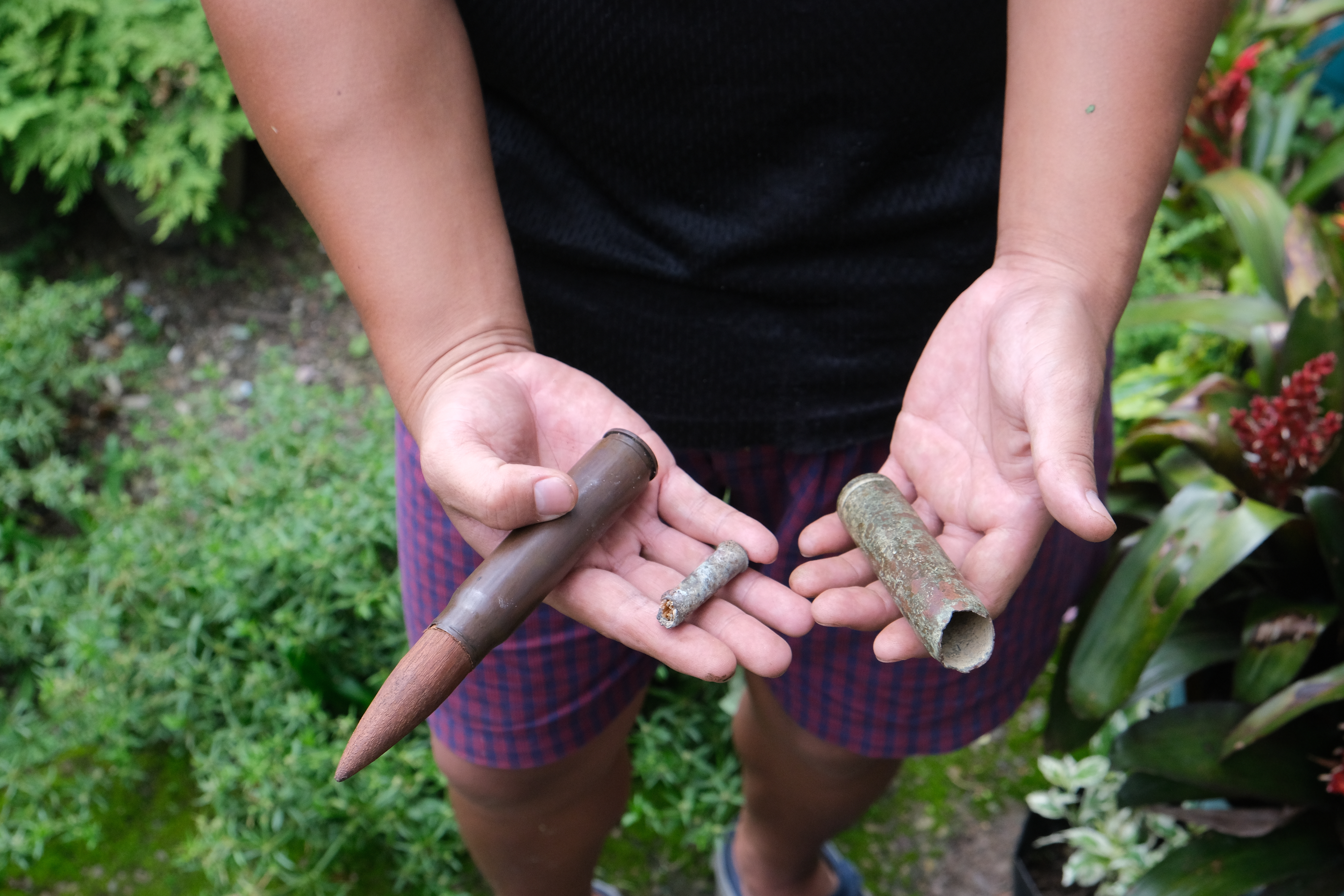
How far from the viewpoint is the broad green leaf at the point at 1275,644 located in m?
2.78

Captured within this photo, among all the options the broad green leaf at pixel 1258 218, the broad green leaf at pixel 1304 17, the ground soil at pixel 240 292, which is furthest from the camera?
the ground soil at pixel 240 292

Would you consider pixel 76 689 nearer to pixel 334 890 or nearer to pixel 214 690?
pixel 214 690

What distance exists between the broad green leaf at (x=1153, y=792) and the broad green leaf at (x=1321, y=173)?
327cm

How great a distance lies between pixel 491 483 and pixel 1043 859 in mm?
2715

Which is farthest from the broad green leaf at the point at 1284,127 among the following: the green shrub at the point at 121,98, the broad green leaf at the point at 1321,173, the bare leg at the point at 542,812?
the green shrub at the point at 121,98

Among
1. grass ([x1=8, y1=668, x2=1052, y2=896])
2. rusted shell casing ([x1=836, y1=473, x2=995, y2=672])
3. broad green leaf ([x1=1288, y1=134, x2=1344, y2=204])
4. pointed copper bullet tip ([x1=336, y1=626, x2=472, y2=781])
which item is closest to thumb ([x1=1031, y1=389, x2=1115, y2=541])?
rusted shell casing ([x1=836, y1=473, x2=995, y2=672])

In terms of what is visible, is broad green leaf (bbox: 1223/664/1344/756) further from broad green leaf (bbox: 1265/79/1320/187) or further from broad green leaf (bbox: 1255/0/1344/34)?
broad green leaf (bbox: 1255/0/1344/34)

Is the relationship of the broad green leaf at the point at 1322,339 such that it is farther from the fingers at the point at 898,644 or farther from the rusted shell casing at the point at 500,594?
the rusted shell casing at the point at 500,594

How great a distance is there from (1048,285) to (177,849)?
362 centimetres

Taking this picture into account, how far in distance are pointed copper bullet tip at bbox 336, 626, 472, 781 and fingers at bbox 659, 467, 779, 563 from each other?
0.57 m

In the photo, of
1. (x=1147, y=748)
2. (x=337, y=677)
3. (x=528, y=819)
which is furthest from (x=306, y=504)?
(x=1147, y=748)

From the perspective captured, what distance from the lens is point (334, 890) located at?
3.54m

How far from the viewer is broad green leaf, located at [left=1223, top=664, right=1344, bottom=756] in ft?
8.18

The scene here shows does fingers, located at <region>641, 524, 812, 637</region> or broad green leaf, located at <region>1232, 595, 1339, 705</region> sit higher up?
fingers, located at <region>641, 524, 812, 637</region>
